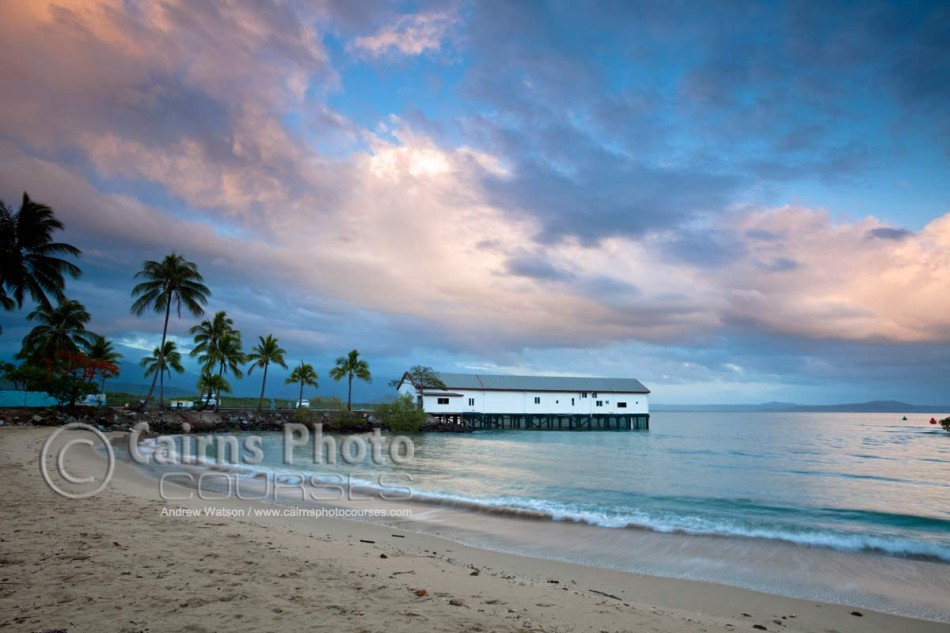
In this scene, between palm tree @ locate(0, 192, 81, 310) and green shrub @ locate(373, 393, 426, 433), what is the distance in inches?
1260

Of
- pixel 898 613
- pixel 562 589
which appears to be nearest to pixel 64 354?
pixel 562 589

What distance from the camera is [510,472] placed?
21.3m

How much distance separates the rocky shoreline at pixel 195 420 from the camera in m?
35.0

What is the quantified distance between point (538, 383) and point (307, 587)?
6075cm

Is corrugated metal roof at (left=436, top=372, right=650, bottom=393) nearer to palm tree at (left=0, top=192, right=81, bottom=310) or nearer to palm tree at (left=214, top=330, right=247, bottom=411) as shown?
palm tree at (left=214, top=330, right=247, bottom=411)

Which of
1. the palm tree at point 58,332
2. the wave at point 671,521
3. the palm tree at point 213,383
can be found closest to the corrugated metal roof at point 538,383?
the palm tree at point 213,383

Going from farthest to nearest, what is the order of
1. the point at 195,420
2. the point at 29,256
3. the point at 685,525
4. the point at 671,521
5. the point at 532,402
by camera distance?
the point at 532,402
the point at 195,420
the point at 29,256
the point at 671,521
the point at 685,525

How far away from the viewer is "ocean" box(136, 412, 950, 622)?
775 centimetres

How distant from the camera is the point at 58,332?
149 feet

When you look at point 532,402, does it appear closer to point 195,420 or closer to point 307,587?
point 195,420

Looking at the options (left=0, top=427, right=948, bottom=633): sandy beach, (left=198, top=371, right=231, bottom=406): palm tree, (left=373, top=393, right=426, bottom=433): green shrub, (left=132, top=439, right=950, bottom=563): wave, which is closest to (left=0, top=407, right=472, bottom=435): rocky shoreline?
(left=373, top=393, right=426, bottom=433): green shrub

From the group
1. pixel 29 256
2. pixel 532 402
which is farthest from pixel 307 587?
pixel 532 402

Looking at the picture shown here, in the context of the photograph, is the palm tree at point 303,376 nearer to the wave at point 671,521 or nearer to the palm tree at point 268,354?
the palm tree at point 268,354

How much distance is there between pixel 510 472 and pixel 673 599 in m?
15.4
